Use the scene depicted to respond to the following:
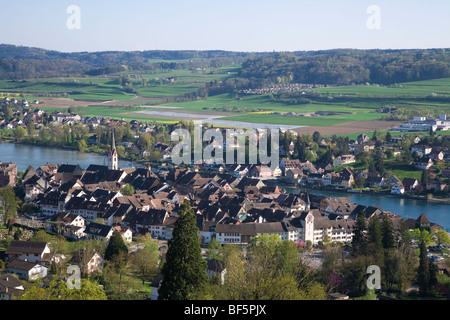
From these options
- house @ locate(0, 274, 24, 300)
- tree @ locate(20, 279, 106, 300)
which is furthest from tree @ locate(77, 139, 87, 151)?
tree @ locate(20, 279, 106, 300)

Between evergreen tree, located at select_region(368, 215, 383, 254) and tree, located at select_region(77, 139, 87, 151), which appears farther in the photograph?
tree, located at select_region(77, 139, 87, 151)

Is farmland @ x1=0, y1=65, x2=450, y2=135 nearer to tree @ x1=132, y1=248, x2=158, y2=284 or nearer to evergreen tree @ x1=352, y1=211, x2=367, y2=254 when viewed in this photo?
evergreen tree @ x1=352, y1=211, x2=367, y2=254

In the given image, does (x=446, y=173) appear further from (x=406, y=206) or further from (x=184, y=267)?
(x=184, y=267)

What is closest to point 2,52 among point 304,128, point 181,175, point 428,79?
point 428,79

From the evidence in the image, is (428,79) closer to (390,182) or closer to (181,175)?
(390,182)

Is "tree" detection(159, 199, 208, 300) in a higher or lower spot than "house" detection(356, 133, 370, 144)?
higher

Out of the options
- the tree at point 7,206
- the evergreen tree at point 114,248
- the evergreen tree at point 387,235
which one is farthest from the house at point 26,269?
the evergreen tree at point 387,235
